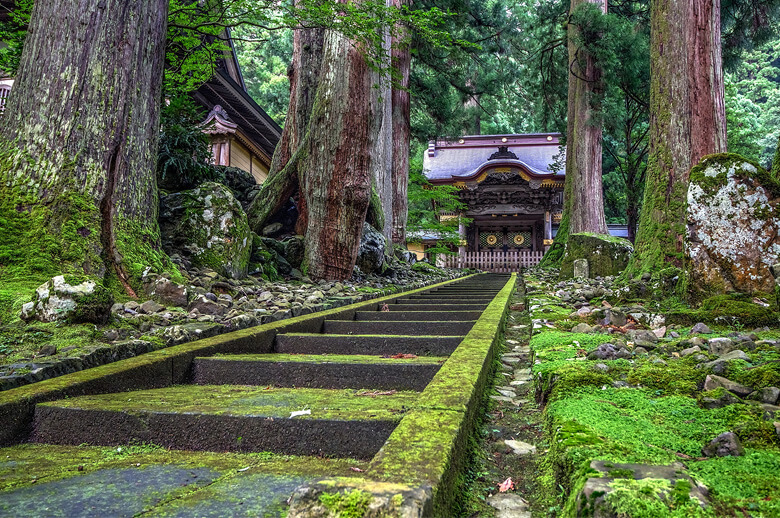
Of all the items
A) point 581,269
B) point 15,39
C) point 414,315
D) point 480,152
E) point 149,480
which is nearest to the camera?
point 149,480

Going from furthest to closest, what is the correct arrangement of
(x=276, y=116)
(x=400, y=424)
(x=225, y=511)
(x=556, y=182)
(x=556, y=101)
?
1. (x=276, y=116)
2. (x=556, y=182)
3. (x=556, y=101)
4. (x=400, y=424)
5. (x=225, y=511)

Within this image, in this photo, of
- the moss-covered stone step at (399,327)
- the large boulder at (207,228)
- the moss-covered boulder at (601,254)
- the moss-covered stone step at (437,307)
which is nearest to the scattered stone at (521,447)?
the moss-covered stone step at (399,327)

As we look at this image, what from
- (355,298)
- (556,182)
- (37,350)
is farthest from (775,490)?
(556,182)

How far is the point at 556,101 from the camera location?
1464 centimetres

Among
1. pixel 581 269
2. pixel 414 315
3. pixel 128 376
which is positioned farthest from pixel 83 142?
pixel 581 269

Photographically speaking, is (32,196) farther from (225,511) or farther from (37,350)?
(225,511)

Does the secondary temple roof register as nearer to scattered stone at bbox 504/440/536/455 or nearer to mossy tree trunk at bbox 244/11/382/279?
mossy tree trunk at bbox 244/11/382/279

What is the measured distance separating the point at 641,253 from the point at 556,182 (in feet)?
48.2

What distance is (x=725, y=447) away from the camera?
1078 mm

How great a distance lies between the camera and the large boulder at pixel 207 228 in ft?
15.0

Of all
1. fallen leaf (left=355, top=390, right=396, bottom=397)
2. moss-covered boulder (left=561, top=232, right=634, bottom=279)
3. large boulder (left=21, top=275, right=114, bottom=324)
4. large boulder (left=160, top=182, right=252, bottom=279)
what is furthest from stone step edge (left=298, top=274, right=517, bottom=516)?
moss-covered boulder (left=561, top=232, right=634, bottom=279)

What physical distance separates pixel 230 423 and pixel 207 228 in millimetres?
3563

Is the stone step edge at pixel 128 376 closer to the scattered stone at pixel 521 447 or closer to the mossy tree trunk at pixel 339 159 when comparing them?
the scattered stone at pixel 521 447

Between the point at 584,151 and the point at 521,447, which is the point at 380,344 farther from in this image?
the point at 584,151
